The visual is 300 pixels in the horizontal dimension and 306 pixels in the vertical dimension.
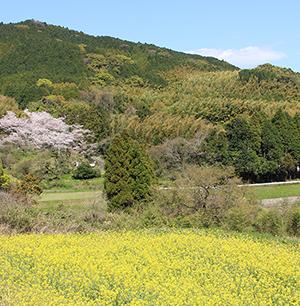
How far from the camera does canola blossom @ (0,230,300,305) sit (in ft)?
32.8

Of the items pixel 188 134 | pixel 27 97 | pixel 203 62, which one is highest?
pixel 203 62

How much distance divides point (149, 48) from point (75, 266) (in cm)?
11305

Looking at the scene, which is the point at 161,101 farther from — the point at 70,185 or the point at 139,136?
the point at 70,185

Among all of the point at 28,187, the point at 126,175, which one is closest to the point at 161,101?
the point at 28,187

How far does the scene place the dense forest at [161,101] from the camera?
4886 centimetres

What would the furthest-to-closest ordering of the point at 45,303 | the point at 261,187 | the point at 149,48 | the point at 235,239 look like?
the point at 149,48, the point at 261,187, the point at 235,239, the point at 45,303

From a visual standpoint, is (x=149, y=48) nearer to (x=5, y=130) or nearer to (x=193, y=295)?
(x=5, y=130)

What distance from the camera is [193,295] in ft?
33.1

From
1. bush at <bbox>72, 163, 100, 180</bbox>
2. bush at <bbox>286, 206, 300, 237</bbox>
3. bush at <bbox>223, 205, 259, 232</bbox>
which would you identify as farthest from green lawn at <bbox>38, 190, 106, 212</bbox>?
bush at <bbox>286, 206, 300, 237</bbox>

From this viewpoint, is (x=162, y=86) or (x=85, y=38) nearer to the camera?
(x=162, y=86)

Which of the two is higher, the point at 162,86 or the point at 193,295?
the point at 162,86

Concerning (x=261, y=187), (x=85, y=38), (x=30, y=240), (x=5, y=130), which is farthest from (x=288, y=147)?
(x=85, y=38)

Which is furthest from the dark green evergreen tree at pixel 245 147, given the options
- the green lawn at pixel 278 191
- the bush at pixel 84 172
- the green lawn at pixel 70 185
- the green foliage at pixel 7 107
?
the green foliage at pixel 7 107

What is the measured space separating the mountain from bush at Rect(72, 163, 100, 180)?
74.5ft
